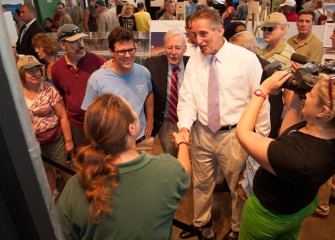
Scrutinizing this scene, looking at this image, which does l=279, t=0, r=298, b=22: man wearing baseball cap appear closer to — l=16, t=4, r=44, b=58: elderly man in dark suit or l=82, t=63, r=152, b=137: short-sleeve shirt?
l=82, t=63, r=152, b=137: short-sleeve shirt

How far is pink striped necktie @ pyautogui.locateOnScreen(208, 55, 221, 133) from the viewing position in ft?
6.79

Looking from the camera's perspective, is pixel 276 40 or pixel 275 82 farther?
pixel 276 40

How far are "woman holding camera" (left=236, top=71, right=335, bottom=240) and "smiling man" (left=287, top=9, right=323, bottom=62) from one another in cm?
202

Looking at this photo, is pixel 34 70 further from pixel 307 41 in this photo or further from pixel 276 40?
pixel 307 41

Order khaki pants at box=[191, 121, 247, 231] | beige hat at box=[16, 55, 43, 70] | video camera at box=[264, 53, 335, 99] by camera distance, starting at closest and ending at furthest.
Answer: video camera at box=[264, 53, 335, 99] → khaki pants at box=[191, 121, 247, 231] → beige hat at box=[16, 55, 43, 70]

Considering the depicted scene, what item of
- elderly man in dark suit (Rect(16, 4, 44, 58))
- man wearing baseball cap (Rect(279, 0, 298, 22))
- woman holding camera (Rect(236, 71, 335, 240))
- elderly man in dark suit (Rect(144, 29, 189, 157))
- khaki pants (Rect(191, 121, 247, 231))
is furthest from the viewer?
man wearing baseball cap (Rect(279, 0, 298, 22))

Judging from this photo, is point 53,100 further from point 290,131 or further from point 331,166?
point 331,166

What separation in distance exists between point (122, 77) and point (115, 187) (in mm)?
1363

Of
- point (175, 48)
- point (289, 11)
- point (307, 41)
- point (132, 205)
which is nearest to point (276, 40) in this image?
point (307, 41)

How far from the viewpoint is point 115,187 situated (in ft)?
3.48

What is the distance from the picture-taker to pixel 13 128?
45 cm

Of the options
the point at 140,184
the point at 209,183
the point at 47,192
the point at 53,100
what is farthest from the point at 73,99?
the point at 47,192

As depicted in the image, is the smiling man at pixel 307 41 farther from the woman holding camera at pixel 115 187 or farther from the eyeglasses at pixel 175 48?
the woman holding camera at pixel 115 187

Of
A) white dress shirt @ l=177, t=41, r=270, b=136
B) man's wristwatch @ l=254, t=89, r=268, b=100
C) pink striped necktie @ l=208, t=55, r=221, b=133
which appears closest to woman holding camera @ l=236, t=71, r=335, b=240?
man's wristwatch @ l=254, t=89, r=268, b=100
